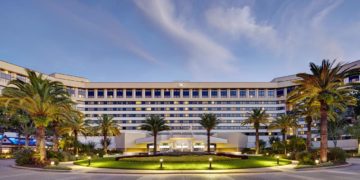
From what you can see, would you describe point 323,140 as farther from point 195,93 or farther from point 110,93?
point 110,93

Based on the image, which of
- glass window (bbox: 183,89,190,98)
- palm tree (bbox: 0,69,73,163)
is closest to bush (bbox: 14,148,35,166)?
palm tree (bbox: 0,69,73,163)

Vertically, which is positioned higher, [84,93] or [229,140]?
[84,93]

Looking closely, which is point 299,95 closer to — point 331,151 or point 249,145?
point 331,151

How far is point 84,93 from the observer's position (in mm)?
136250

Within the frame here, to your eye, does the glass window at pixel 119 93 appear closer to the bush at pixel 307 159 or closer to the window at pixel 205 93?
the window at pixel 205 93

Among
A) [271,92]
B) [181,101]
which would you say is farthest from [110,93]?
[271,92]

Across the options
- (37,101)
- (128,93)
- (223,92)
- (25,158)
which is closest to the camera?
(37,101)

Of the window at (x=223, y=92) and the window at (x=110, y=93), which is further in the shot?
the window at (x=223, y=92)

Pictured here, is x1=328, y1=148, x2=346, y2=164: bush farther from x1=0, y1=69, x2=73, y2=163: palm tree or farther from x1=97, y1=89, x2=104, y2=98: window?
x1=97, y1=89, x2=104, y2=98: window

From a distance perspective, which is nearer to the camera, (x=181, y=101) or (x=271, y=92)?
(x=181, y=101)

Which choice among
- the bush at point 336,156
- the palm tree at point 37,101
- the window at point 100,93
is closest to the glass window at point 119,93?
the window at point 100,93

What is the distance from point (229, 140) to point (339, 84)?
224 feet

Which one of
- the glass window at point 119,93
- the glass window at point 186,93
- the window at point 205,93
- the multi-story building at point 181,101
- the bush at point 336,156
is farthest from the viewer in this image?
the glass window at point 186,93

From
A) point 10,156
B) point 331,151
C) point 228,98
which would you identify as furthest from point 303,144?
point 228,98
